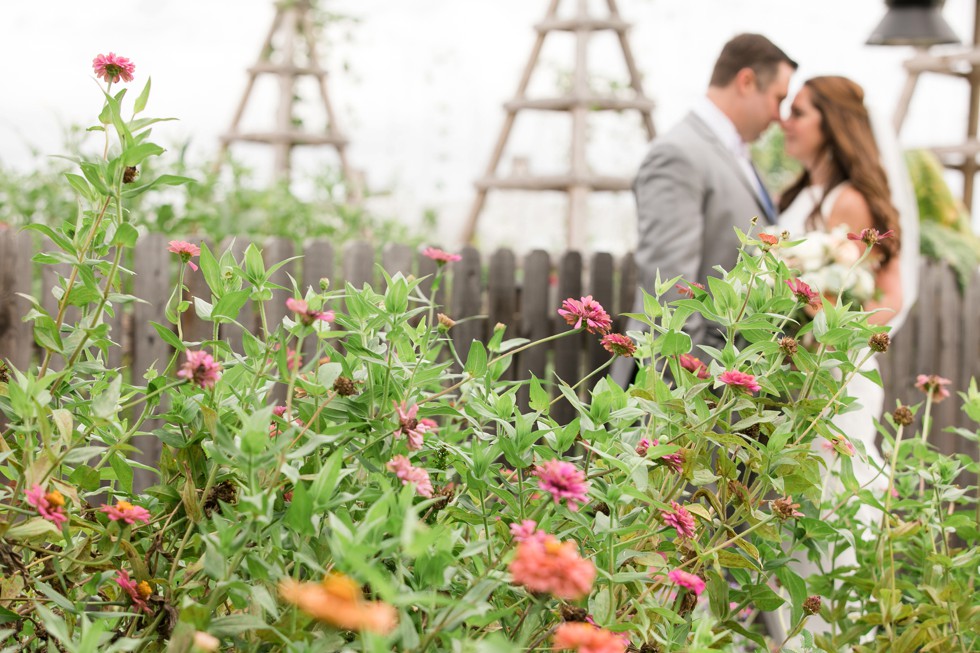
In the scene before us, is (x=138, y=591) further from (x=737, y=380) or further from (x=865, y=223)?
(x=865, y=223)

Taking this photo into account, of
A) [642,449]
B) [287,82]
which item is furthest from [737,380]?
[287,82]

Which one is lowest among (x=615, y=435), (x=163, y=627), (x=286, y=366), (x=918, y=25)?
(x=163, y=627)

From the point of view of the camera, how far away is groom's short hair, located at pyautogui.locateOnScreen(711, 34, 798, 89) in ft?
11.6

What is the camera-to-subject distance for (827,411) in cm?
134

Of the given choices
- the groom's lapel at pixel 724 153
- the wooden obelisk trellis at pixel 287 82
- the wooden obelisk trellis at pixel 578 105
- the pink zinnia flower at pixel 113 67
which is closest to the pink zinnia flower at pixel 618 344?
the pink zinnia flower at pixel 113 67

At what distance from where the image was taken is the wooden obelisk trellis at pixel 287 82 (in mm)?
9984

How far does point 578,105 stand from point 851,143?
536 cm

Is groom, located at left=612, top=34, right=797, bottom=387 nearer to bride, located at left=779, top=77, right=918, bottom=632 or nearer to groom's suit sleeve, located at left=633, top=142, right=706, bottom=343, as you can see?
groom's suit sleeve, located at left=633, top=142, right=706, bottom=343

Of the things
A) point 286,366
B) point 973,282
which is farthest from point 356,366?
point 973,282

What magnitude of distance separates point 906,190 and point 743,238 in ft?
9.89

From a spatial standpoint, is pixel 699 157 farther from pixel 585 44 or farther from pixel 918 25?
pixel 585 44

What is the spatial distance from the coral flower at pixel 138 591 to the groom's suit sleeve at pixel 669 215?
2.19 m

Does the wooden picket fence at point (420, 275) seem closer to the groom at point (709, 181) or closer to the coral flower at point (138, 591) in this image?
the groom at point (709, 181)

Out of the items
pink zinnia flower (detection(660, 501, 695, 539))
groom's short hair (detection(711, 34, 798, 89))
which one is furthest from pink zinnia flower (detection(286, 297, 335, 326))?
groom's short hair (detection(711, 34, 798, 89))
